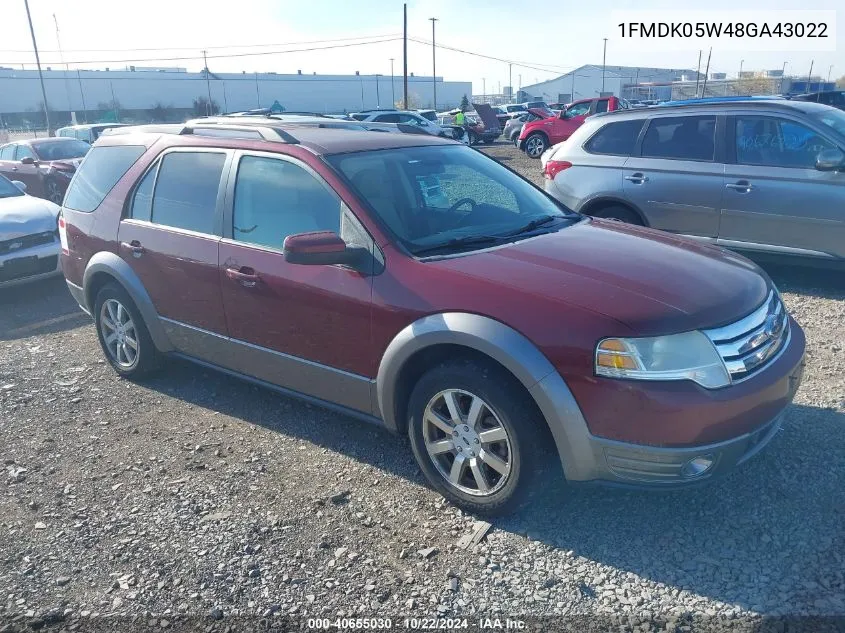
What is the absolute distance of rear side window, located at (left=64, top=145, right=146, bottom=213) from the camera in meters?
5.04

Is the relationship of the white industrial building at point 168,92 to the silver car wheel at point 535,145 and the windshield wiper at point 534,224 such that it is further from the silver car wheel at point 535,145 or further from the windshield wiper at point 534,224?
the windshield wiper at point 534,224

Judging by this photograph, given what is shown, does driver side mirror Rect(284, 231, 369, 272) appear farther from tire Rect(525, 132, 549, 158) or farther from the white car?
tire Rect(525, 132, 549, 158)

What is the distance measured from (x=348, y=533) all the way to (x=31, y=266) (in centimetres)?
623

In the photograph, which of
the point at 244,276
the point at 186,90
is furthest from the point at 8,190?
the point at 186,90

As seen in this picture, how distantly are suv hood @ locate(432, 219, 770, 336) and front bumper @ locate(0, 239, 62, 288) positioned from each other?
628 centimetres

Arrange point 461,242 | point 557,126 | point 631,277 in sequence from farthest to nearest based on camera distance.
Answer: point 557,126
point 461,242
point 631,277

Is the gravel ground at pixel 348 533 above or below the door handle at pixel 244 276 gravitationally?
below

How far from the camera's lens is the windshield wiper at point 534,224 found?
3855mm

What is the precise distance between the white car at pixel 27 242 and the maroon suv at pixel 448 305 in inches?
132

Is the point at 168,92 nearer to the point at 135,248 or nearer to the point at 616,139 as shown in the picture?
the point at 616,139

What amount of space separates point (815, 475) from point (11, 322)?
7179mm

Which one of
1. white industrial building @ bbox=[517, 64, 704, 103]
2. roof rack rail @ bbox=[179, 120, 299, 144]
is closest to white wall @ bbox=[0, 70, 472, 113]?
white industrial building @ bbox=[517, 64, 704, 103]

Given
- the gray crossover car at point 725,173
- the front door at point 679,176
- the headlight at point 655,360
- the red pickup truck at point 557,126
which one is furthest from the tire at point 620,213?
the red pickup truck at point 557,126

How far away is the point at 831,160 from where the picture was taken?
6.17 metres
